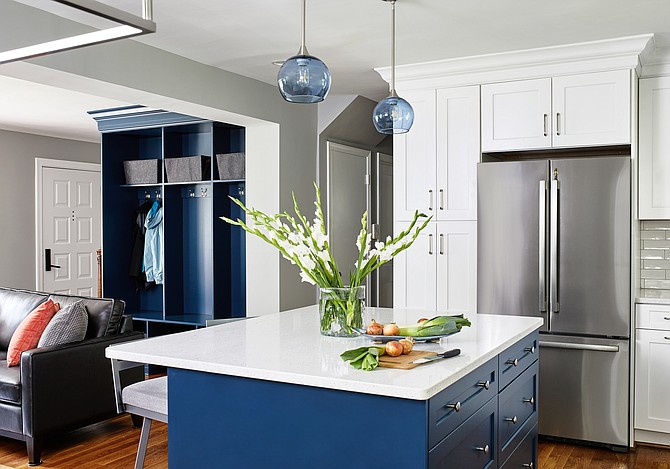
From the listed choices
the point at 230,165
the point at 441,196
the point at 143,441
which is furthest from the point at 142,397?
the point at 230,165

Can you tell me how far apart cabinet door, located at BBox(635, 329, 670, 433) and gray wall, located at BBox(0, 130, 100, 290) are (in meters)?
6.70

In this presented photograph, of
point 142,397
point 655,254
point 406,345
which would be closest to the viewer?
point 406,345

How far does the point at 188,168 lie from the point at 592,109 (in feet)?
11.4

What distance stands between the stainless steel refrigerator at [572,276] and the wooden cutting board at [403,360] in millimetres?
2131

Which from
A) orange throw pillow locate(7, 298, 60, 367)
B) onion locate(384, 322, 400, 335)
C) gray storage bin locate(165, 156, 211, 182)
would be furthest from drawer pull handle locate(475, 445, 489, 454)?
gray storage bin locate(165, 156, 211, 182)

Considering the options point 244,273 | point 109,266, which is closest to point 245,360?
point 244,273

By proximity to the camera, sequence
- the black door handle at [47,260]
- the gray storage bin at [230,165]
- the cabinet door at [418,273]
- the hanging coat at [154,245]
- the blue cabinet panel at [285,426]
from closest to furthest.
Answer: the blue cabinet panel at [285,426] → the cabinet door at [418,273] → the gray storage bin at [230,165] → the hanging coat at [154,245] → the black door handle at [47,260]

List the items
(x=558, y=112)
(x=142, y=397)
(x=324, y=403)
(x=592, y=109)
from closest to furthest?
(x=324, y=403) < (x=142, y=397) < (x=592, y=109) < (x=558, y=112)

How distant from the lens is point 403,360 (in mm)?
2178

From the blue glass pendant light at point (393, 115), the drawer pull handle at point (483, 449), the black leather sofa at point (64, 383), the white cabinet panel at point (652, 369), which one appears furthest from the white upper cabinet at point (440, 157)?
the drawer pull handle at point (483, 449)

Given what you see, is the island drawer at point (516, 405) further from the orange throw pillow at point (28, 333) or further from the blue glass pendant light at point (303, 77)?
the orange throw pillow at point (28, 333)

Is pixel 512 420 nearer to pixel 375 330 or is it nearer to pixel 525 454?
pixel 525 454

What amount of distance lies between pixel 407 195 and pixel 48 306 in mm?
2535

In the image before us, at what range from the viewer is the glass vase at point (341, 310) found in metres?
2.62
